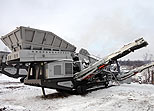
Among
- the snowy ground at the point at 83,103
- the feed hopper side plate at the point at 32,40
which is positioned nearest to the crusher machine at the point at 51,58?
the feed hopper side plate at the point at 32,40

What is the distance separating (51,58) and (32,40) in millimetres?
1372

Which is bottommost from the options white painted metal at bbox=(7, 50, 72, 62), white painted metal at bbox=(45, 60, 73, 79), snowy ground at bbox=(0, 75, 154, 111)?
snowy ground at bbox=(0, 75, 154, 111)

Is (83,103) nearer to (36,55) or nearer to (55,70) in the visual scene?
(55,70)

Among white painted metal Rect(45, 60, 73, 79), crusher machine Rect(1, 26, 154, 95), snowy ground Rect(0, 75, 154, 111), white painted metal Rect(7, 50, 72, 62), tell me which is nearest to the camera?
snowy ground Rect(0, 75, 154, 111)

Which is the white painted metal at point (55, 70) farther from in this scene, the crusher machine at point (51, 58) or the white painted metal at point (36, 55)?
the white painted metal at point (36, 55)

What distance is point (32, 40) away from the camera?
704 centimetres

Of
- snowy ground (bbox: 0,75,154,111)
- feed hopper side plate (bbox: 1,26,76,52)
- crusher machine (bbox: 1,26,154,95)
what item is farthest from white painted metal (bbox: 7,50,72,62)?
snowy ground (bbox: 0,75,154,111)

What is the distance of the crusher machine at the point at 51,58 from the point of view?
6.89 m

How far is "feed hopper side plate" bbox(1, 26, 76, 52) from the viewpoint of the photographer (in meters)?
6.70

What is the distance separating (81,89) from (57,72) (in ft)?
6.74

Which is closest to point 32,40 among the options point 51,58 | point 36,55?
point 36,55

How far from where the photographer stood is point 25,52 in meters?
6.76

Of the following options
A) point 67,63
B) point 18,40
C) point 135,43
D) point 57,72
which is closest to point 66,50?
point 67,63

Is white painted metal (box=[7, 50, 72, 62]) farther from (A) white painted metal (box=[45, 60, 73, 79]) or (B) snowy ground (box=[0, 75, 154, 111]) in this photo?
(B) snowy ground (box=[0, 75, 154, 111])
